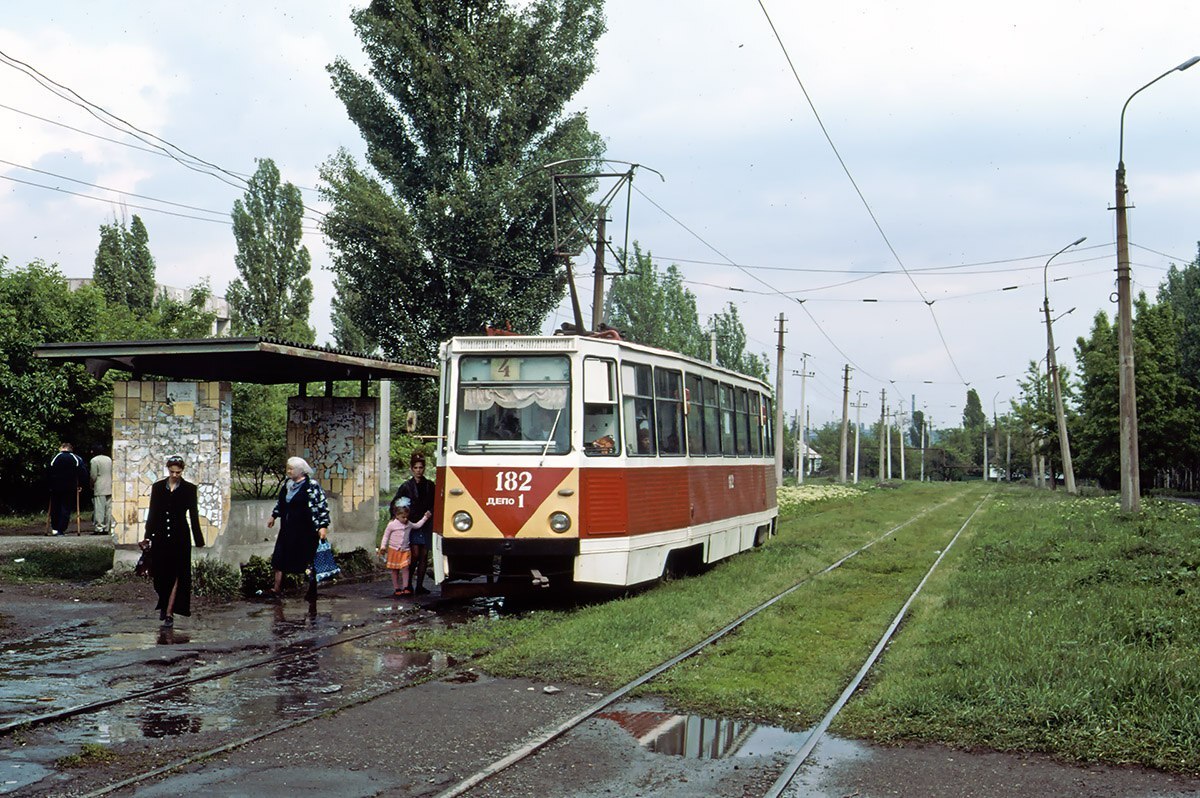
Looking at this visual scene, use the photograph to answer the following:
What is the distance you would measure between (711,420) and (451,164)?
1473 cm

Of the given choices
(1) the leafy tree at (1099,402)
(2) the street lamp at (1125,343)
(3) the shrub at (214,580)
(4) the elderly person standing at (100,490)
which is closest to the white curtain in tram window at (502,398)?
(3) the shrub at (214,580)

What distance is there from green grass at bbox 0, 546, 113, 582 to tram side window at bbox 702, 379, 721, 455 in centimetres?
843

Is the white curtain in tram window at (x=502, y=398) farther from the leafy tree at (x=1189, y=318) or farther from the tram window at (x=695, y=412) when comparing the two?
the leafy tree at (x=1189, y=318)

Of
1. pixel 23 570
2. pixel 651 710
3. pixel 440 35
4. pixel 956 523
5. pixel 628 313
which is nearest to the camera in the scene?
pixel 651 710

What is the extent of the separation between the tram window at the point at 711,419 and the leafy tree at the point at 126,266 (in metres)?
38.3

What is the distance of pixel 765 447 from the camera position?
74.0ft

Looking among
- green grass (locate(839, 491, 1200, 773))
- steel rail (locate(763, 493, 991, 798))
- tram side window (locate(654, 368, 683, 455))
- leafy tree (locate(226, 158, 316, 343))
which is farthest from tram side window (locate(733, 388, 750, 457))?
leafy tree (locate(226, 158, 316, 343))

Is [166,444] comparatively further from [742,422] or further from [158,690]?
[742,422]

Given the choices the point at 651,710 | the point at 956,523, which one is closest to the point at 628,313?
the point at 956,523

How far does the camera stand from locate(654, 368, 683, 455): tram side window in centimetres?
1538

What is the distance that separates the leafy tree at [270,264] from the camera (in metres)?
51.8

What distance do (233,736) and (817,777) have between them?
3.57 metres

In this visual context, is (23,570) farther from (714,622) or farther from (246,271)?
(246,271)

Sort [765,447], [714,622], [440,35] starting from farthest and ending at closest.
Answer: [440,35] → [765,447] → [714,622]
